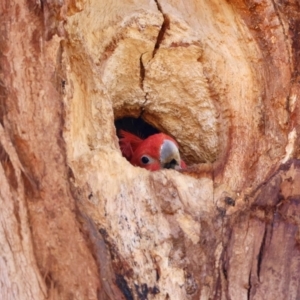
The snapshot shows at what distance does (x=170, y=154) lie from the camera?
2764mm

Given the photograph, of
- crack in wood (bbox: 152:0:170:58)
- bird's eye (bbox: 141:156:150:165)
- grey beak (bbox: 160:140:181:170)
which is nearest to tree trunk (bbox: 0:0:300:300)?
crack in wood (bbox: 152:0:170:58)

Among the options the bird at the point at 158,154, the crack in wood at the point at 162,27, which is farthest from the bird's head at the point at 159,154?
the crack in wood at the point at 162,27

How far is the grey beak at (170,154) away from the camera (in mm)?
2762

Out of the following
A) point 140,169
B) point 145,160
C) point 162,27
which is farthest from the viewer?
point 145,160

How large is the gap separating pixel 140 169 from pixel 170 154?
586mm

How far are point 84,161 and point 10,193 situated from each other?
267mm

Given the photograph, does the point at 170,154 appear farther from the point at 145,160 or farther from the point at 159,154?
the point at 145,160

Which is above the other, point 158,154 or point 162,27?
point 162,27

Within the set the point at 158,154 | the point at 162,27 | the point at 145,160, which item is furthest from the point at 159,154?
the point at 162,27

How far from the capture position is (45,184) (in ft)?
6.66

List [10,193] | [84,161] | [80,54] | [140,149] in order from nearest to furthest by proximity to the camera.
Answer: [10,193] < [84,161] < [80,54] < [140,149]

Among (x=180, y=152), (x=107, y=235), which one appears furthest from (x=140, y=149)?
(x=107, y=235)

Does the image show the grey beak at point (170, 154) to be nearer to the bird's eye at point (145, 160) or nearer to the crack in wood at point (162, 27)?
the bird's eye at point (145, 160)

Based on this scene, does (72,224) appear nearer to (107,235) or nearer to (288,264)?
(107,235)
